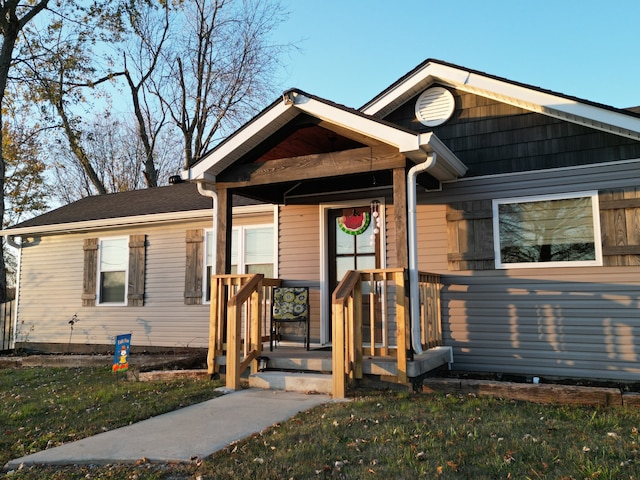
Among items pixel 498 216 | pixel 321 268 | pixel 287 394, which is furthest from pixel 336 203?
pixel 287 394

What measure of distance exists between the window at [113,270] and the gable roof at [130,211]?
1.36 ft

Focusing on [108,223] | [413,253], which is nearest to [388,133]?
[413,253]

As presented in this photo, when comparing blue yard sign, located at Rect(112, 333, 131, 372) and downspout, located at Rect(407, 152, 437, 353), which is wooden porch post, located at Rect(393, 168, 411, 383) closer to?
downspout, located at Rect(407, 152, 437, 353)

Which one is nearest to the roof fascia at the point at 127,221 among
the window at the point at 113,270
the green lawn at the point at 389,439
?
the window at the point at 113,270

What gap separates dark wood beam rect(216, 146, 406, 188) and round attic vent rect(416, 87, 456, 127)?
5.75 ft

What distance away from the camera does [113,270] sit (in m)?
10.1

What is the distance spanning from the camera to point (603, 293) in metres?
5.84

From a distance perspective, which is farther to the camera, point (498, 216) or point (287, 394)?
point (498, 216)

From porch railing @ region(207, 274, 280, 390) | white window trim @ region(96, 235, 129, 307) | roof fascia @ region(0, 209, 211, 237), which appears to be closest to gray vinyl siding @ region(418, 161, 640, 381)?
porch railing @ region(207, 274, 280, 390)

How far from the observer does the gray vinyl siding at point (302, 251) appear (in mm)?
Answer: 7484

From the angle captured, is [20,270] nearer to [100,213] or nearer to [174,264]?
[100,213]

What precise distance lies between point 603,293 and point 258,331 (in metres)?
3.95

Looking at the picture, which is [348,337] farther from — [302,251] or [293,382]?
[302,251]

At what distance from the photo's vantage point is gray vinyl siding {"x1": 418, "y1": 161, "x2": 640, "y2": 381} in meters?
5.77
